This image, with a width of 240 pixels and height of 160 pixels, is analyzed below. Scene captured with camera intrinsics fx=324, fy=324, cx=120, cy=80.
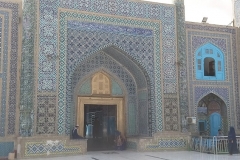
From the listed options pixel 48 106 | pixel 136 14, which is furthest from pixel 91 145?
pixel 136 14

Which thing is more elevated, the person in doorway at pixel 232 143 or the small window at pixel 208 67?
the small window at pixel 208 67

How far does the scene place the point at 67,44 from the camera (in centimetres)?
983

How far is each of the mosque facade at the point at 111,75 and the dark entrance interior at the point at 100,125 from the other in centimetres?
4

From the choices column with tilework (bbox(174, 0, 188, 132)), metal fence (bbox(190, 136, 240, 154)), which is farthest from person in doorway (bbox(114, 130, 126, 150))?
metal fence (bbox(190, 136, 240, 154))

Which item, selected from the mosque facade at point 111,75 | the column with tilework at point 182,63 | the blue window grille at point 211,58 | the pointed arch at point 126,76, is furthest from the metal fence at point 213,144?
the blue window grille at point 211,58

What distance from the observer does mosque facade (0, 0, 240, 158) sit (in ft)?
30.4

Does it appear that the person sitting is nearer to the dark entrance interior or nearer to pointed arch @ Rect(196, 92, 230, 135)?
the dark entrance interior

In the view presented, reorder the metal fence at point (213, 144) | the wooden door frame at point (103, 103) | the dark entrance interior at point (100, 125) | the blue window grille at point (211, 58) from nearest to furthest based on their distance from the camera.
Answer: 1. the metal fence at point (213, 144)
2. the wooden door frame at point (103, 103)
3. the dark entrance interior at point (100, 125)
4. the blue window grille at point (211, 58)

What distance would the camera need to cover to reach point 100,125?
40.3 ft

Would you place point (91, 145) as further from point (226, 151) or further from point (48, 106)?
point (226, 151)

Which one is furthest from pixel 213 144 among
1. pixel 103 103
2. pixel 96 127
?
pixel 96 127

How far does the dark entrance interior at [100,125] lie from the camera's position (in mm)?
11703

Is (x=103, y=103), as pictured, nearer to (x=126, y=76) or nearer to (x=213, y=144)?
(x=126, y=76)

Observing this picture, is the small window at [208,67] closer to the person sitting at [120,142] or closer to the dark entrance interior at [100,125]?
the dark entrance interior at [100,125]
